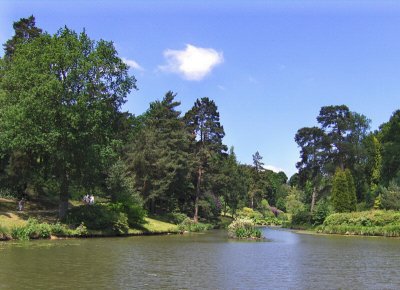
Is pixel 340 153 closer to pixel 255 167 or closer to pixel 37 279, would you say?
pixel 255 167

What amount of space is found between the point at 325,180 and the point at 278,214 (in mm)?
36113

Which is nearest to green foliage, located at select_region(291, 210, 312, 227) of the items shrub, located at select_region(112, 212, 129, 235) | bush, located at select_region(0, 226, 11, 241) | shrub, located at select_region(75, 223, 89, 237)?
shrub, located at select_region(112, 212, 129, 235)

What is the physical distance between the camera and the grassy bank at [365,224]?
147ft

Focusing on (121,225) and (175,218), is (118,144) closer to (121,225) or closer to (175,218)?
(121,225)

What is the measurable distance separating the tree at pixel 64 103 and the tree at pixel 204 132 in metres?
26.5

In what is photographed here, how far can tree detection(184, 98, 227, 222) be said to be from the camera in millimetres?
62188

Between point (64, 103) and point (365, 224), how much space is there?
32655 millimetres

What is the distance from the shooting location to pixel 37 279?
1441cm

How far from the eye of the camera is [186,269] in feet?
57.9

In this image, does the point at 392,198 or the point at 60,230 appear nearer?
the point at 60,230

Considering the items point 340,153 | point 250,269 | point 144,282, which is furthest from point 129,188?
point 340,153

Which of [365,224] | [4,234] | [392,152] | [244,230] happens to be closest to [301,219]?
[392,152]

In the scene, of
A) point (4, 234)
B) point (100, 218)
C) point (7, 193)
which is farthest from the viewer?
point (7, 193)

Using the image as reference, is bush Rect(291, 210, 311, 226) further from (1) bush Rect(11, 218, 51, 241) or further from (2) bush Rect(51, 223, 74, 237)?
(1) bush Rect(11, 218, 51, 241)
